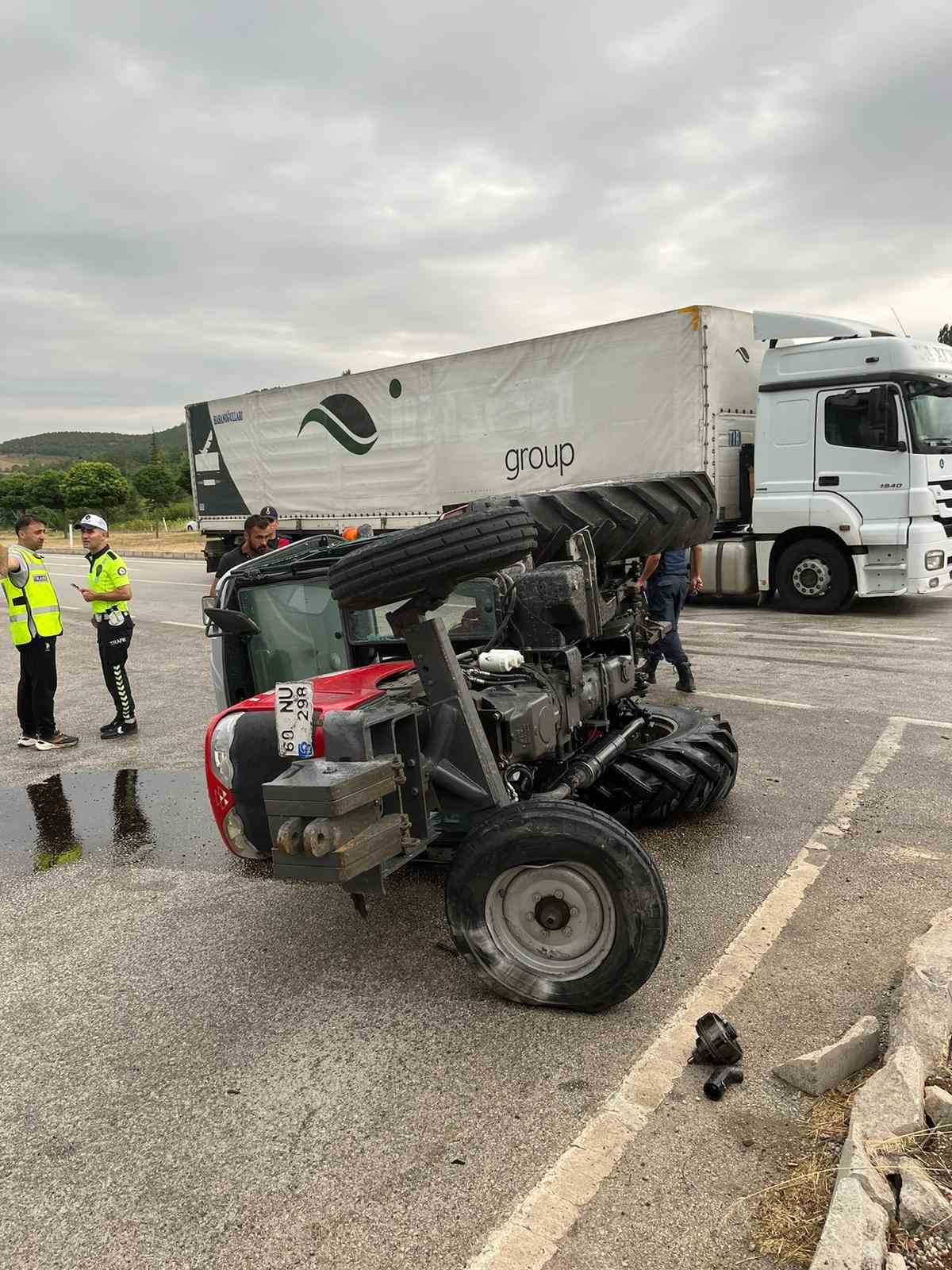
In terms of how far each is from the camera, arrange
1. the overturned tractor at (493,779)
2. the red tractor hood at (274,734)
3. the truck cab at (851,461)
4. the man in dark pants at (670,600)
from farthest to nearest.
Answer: the truck cab at (851,461), the man in dark pants at (670,600), the red tractor hood at (274,734), the overturned tractor at (493,779)

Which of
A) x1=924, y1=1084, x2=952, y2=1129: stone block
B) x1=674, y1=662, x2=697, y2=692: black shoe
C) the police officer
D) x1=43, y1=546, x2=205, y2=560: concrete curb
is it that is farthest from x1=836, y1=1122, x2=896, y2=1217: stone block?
x1=43, y1=546, x2=205, y2=560: concrete curb

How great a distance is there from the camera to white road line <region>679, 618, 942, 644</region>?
32.9 ft

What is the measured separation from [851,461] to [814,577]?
1610mm

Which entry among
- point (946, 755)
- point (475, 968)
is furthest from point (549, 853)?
point (946, 755)

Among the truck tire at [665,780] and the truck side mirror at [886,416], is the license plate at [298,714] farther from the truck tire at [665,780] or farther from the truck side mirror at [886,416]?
the truck side mirror at [886,416]

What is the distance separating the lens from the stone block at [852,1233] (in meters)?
1.83

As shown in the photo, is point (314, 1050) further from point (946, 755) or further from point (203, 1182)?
point (946, 755)

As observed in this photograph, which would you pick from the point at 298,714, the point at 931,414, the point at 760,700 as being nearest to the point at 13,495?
the point at 931,414

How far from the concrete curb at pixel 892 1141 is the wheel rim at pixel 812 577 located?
31.9 ft

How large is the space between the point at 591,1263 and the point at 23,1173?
1.63 m

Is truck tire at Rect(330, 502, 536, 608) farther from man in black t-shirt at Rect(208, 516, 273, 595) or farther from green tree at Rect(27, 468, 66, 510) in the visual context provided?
green tree at Rect(27, 468, 66, 510)

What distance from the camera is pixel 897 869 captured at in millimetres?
4141

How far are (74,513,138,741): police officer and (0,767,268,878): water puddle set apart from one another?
110 centimetres

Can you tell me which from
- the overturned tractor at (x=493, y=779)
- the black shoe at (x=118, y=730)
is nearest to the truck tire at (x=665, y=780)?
the overturned tractor at (x=493, y=779)
